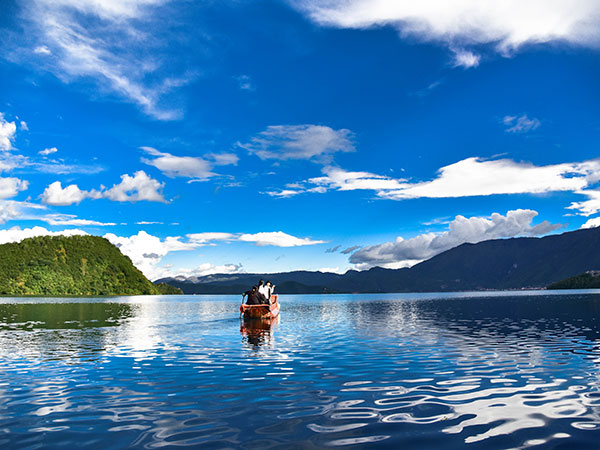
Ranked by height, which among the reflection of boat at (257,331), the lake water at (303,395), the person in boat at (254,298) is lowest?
the reflection of boat at (257,331)

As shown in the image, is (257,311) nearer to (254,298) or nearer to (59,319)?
(254,298)

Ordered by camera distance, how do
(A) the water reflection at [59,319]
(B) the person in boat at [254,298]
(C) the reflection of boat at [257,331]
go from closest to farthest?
(C) the reflection of boat at [257,331], (A) the water reflection at [59,319], (B) the person in boat at [254,298]

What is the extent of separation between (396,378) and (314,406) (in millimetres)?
6659

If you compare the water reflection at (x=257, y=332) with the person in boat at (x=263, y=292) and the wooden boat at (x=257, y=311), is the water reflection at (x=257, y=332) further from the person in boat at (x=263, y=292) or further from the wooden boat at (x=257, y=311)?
the person in boat at (x=263, y=292)

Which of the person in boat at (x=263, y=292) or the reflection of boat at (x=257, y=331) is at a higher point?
the person in boat at (x=263, y=292)

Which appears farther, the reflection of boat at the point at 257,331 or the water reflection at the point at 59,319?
the water reflection at the point at 59,319

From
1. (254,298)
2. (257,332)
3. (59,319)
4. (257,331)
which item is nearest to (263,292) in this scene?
(254,298)

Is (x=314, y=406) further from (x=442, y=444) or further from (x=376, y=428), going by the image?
(x=442, y=444)

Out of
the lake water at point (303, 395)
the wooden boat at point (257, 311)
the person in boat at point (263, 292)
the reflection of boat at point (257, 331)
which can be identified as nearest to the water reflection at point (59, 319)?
the wooden boat at point (257, 311)

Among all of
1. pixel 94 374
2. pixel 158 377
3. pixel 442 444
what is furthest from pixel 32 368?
pixel 442 444

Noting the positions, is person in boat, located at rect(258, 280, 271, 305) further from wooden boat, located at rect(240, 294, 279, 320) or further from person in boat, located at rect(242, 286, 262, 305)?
wooden boat, located at rect(240, 294, 279, 320)

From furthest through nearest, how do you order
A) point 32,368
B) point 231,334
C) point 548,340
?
point 231,334 → point 548,340 → point 32,368

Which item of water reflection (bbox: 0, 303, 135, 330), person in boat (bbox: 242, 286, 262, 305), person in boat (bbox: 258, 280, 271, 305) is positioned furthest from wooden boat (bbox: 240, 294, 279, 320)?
water reflection (bbox: 0, 303, 135, 330)

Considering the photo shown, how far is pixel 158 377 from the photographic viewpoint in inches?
859
